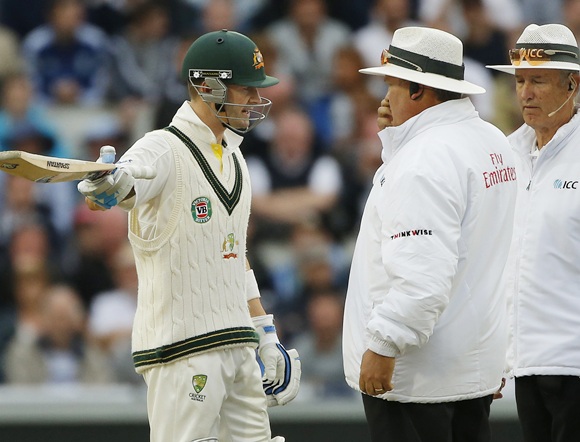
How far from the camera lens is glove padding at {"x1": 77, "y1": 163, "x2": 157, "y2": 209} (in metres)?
3.83

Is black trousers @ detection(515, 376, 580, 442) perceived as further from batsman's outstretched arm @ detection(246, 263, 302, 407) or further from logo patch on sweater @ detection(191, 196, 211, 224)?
logo patch on sweater @ detection(191, 196, 211, 224)

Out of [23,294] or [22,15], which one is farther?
[22,15]

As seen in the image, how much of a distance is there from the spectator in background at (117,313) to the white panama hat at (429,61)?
352 centimetres

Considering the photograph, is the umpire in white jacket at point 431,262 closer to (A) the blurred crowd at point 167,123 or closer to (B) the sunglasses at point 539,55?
(B) the sunglasses at point 539,55

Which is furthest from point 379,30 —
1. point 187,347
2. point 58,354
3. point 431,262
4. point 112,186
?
point 112,186

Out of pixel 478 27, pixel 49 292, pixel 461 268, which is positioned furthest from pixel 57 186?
pixel 461 268

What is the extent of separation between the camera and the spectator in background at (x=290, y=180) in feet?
26.6

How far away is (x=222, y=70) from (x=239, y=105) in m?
0.15

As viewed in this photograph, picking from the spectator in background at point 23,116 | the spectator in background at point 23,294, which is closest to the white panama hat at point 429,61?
the spectator in background at point 23,294

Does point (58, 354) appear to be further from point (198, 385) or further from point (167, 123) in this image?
point (198, 385)

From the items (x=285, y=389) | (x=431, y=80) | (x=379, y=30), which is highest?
(x=379, y=30)

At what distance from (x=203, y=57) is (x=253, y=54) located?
0.20 metres

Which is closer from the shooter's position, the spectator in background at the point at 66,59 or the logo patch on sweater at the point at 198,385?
the logo patch on sweater at the point at 198,385

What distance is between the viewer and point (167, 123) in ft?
26.3
